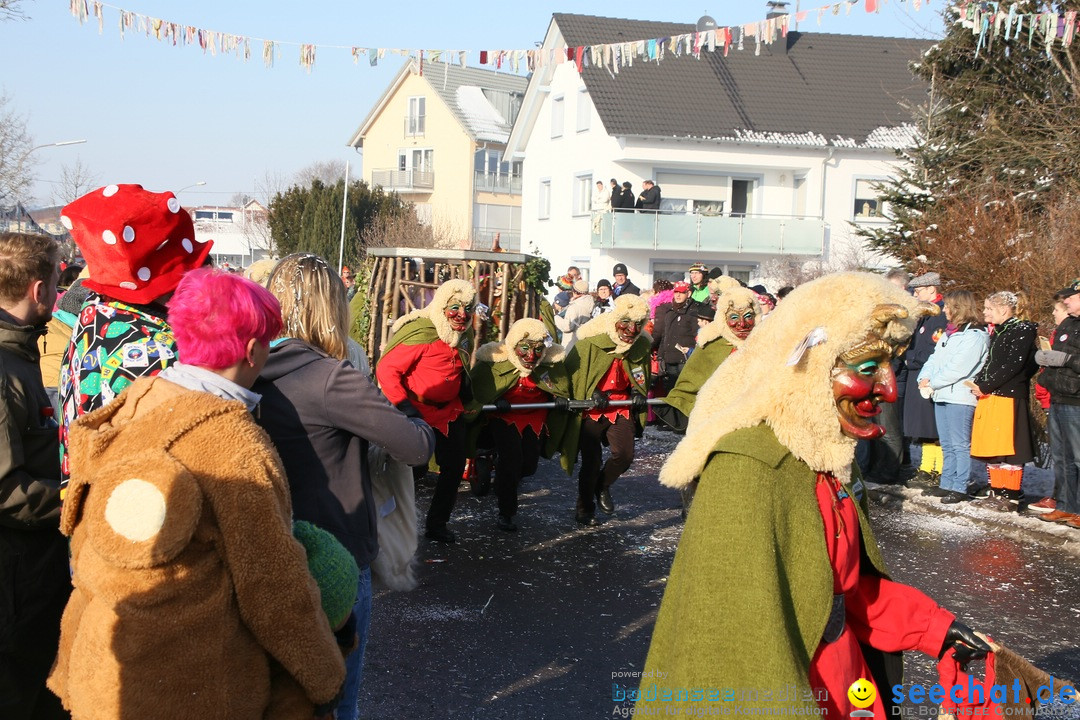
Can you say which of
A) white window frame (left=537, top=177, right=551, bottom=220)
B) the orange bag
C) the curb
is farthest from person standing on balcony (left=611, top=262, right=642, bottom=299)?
white window frame (left=537, top=177, right=551, bottom=220)

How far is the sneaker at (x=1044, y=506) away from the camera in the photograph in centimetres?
913

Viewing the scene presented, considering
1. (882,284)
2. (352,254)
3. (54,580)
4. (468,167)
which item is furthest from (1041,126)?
(468,167)

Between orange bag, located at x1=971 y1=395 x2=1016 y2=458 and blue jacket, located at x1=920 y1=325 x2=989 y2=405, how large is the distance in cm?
17

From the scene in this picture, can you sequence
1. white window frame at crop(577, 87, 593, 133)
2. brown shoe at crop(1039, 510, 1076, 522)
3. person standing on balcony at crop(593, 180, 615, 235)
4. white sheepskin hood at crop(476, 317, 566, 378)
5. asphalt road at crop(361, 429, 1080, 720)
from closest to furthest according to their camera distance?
asphalt road at crop(361, 429, 1080, 720)
white sheepskin hood at crop(476, 317, 566, 378)
brown shoe at crop(1039, 510, 1076, 522)
person standing on balcony at crop(593, 180, 615, 235)
white window frame at crop(577, 87, 593, 133)

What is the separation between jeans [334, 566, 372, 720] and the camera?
3.25 m

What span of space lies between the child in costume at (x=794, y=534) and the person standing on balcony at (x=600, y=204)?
26.3m

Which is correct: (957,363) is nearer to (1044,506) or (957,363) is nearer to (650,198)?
(1044,506)

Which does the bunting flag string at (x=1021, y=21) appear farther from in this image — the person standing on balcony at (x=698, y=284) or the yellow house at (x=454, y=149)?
the yellow house at (x=454, y=149)

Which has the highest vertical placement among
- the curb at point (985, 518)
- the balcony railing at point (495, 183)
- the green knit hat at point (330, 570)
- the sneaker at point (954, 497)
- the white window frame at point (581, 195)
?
the balcony railing at point (495, 183)

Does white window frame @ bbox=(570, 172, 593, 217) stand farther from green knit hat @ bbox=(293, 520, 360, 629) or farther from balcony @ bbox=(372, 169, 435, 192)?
green knit hat @ bbox=(293, 520, 360, 629)

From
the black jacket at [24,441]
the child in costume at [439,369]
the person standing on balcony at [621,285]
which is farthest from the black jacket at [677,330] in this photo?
the black jacket at [24,441]

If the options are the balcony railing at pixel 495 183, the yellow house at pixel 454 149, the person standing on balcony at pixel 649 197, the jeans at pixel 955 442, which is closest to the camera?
the jeans at pixel 955 442

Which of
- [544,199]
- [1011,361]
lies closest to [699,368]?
[1011,361]

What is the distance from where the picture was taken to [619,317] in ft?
29.5
